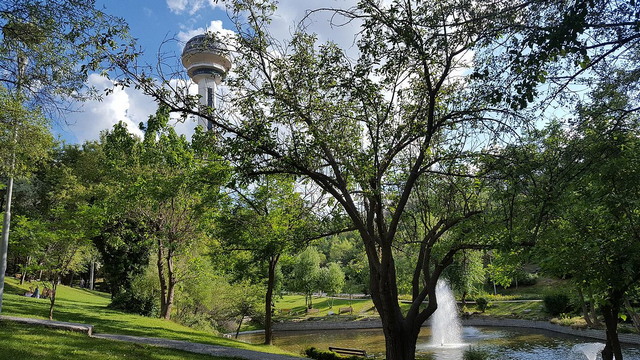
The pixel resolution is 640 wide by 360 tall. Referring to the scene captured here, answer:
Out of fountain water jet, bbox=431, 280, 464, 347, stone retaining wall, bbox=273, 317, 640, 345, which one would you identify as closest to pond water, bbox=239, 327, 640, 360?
fountain water jet, bbox=431, 280, 464, 347

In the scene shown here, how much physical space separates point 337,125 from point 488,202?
3.91 m

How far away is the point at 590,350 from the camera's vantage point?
18.7 m

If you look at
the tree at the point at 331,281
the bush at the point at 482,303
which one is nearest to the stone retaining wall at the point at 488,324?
the bush at the point at 482,303

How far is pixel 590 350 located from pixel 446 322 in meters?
13.1

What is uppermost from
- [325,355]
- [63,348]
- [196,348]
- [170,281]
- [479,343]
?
[170,281]

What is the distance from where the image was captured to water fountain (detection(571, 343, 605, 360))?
17.7 meters

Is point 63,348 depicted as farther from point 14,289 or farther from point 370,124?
point 14,289

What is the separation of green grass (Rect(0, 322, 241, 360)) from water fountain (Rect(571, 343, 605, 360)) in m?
14.6

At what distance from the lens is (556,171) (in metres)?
8.01

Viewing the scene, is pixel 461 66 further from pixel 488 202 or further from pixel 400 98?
pixel 488 202

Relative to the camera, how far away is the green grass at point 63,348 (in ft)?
28.3

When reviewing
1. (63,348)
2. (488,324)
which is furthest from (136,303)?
(488,324)

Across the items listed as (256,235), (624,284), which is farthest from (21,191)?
(624,284)

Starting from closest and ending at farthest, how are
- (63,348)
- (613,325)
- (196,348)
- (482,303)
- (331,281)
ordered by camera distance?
1. (63,348)
2. (613,325)
3. (196,348)
4. (482,303)
5. (331,281)
